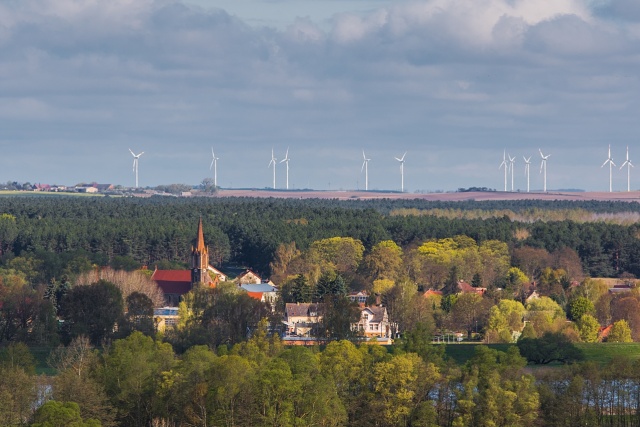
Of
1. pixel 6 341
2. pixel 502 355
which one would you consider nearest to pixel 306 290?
pixel 6 341

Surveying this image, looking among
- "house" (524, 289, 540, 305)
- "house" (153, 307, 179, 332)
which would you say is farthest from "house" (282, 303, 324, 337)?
"house" (524, 289, 540, 305)

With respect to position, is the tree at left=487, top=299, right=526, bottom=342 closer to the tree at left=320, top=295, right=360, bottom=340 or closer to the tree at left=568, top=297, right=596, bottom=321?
the tree at left=568, top=297, right=596, bottom=321

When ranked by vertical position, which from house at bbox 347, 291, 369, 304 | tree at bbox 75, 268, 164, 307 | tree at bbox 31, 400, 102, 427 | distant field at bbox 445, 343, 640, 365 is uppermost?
tree at bbox 75, 268, 164, 307

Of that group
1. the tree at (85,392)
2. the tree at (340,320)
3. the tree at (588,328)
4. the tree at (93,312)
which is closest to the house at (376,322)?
the tree at (340,320)

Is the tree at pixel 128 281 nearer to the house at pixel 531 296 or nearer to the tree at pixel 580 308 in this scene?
the house at pixel 531 296

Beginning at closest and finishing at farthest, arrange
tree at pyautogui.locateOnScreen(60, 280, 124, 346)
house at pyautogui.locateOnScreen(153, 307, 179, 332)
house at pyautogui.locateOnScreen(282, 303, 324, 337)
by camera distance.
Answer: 1. tree at pyautogui.locateOnScreen(60, 280, 124, 346)
2. house at pyautogui.locateOnScreen(282, 303, 324, 337)
3. house at pyautogui.locateOnScreen(153, 307, 179, 332)

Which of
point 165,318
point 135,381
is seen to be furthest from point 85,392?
point 165,318
